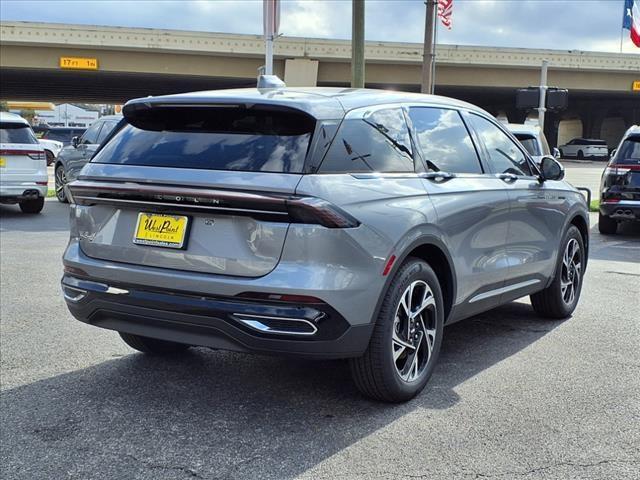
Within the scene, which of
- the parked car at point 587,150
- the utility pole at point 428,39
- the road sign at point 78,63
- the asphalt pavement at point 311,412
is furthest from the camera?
the parked car at point 587,150

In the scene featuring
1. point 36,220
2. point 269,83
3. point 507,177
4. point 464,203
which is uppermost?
point 269,83

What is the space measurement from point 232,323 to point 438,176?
5.41ft

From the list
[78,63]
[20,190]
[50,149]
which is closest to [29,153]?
[20,190]

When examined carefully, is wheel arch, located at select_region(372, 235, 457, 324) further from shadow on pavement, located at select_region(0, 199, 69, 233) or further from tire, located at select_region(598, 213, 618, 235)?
shadow on pavement, located at select_region(0, 199, 69, 233)

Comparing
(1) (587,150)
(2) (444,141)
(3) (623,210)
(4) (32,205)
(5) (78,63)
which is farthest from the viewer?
(1) (587,150)

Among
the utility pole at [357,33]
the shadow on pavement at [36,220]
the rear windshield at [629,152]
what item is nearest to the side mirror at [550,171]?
the rear windshield at [629,152]

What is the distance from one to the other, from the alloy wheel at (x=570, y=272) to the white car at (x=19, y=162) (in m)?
10.5

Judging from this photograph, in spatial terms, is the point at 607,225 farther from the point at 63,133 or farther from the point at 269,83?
the point at 63,133

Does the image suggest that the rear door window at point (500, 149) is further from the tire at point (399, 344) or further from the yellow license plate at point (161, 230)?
the yellow license plate at point (161, 230)

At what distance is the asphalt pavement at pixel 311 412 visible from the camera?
3387 mm

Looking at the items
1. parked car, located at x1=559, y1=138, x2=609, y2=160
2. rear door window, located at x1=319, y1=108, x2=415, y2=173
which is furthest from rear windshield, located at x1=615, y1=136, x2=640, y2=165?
parked car, located at x1=559, y1=138, x2=609, y2=160

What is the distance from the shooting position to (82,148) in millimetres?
15953

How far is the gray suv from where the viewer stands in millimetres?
3564

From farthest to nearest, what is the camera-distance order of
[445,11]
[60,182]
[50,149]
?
1. [50,149]
2. [445,11]
3. [60,182]
